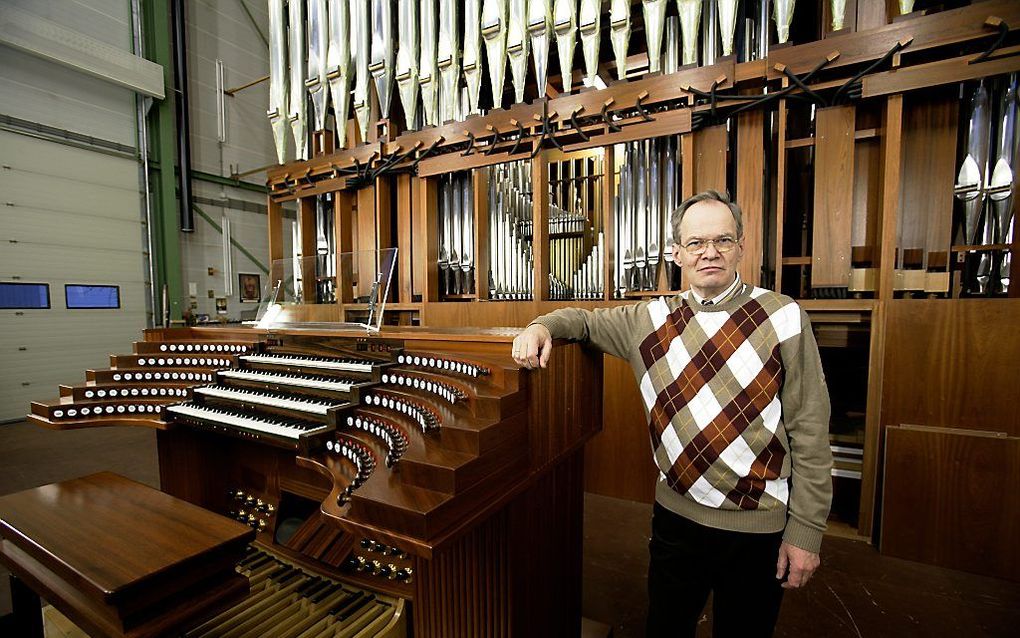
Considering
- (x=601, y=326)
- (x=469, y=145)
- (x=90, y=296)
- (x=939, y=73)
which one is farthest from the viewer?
(x=90, y=296)

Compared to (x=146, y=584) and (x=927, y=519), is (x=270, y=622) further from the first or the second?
(x=927, y=519)

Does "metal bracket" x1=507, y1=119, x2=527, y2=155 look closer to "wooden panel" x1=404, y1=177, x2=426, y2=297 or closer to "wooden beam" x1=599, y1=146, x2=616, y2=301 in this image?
"wooden beam" x1=599, y1=146, x2=616, y2=301

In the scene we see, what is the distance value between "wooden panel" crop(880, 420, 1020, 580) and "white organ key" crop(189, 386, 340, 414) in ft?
10.2

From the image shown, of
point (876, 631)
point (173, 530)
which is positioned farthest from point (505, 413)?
Answer: point (876, 631)

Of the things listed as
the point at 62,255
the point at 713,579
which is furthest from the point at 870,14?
the point at 62,255

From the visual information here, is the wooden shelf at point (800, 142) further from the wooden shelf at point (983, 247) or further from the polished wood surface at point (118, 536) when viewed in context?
the polished wood surface at point (118, 536)

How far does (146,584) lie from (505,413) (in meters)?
1.14

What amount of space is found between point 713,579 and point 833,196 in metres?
2.49

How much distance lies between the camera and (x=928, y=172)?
2.79m

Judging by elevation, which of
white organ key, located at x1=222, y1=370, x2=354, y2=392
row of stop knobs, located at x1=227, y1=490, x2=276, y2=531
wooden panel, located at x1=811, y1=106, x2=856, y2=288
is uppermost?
wooden panel, located at x1=811, y1=106, x2=856, y2=288

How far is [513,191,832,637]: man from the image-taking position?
50.1 inches

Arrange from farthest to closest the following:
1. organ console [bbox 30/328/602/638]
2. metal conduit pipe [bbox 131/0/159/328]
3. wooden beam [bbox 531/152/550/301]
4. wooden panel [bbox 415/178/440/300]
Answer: metal conduit pipe [bbox 131/0/159/328], wooden panel [bbox 415/178/440/300], wooden beam [bbox 531/152/550/301], organ console [bbox 30/328/602/638]

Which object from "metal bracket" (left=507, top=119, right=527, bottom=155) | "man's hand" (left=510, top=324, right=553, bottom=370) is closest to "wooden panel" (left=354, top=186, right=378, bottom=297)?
"metal bracket" (left=507, top=119, right=527, bottom=155)

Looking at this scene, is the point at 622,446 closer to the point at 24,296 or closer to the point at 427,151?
the point at 427,151
